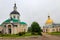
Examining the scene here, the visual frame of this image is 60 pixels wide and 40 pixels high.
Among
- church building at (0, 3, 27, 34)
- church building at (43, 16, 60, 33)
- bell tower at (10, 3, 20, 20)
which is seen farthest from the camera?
church building at (43, 16, 60, 33)

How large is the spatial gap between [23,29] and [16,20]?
217 inches

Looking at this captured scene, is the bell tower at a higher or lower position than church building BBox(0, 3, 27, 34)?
higher

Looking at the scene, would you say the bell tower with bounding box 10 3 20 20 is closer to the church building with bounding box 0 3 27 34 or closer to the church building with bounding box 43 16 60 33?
the church building with bounding box 0 3 27 34

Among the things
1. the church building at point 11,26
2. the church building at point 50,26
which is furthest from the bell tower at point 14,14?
the church building at point 50,26

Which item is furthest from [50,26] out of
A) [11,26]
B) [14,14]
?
[11,26]

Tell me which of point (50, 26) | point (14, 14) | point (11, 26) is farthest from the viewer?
point (50, 26)

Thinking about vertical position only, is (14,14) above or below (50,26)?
above

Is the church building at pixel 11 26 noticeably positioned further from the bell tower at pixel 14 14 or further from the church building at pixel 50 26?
the church building at pixel 50 26

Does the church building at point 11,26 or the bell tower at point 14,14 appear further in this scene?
the bell tower at point 14,14

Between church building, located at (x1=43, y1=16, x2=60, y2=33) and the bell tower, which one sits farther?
church building, located at (x1=43, y1=16, x2=60, y2=33)

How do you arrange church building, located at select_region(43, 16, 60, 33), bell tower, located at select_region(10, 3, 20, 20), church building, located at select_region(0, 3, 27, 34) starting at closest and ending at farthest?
1. church building, located at select_region(0, 3, 27, 34)
2. bell tower, located at select_region(10, 3, 20, 20)
3. church building, located at select_region(43, 16, 60, 33)

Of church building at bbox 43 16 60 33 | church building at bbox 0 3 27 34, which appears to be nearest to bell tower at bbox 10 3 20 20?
church building at bbox 0 3 27 34

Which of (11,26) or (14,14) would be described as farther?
(14,14)

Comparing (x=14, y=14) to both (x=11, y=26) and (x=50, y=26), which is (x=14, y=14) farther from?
(x=50, y=26)
